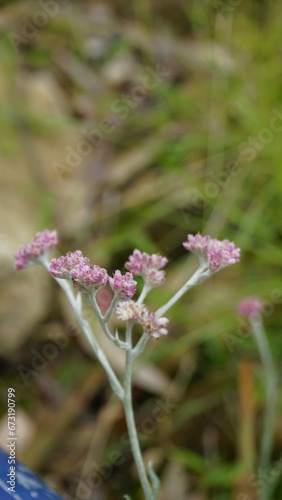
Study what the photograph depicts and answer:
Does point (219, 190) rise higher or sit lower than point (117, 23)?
lower

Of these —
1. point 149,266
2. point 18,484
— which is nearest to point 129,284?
point 149,266

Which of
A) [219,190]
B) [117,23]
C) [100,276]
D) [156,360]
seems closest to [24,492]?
[100,276]

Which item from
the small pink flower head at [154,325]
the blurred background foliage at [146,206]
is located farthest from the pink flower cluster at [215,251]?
the blurred background foliage at [146,206]

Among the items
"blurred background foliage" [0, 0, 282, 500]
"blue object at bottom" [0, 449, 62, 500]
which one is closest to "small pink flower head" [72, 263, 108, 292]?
"blue object at bottom" [0, 449, 62, 500]

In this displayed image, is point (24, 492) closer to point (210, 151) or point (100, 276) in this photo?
point (100, 276)

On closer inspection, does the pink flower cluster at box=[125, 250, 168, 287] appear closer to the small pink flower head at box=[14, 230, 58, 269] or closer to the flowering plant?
the flowering plant

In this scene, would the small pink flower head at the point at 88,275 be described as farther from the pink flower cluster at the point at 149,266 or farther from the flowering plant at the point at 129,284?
the pink flower cluster at the point at 149,266

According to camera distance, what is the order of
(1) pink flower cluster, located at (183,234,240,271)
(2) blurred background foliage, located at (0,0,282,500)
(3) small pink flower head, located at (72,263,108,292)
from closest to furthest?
(3) small pink flower head, located at (72,263,108,292)
(1) pink flower cluster, located at (183,234,240,271)
(2) blurred background foliage, located at (0,0,282,500)
